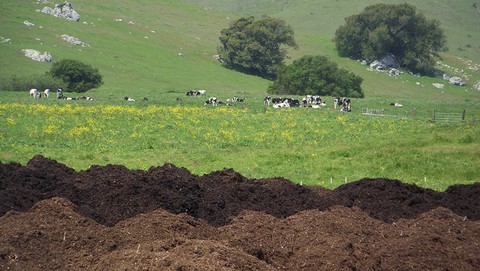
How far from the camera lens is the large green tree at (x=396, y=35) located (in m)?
127

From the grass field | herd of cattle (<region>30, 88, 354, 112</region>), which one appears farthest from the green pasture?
herd of cattle (<region>30, 88, 354, 112</region>)

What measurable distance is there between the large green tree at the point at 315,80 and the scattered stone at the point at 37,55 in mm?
28184

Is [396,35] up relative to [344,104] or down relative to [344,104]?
up

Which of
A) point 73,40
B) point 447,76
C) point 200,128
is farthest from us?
point 447,76

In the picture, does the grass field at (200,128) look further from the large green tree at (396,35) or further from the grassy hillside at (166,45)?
the large green tree at (396,35)

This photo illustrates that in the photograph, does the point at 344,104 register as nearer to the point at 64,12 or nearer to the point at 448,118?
the point at 448,118

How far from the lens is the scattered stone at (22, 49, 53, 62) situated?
93688 mm

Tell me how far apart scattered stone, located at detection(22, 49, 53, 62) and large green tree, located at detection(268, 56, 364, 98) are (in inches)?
1110

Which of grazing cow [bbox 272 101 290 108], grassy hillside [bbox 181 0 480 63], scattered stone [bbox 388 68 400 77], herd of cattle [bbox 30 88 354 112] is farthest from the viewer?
grassy hillside [bbox 181 0 480 63]

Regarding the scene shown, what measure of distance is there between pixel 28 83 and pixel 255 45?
1906 inches

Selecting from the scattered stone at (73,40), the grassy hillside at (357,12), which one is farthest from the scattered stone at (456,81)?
the scattered stone at (73,40)

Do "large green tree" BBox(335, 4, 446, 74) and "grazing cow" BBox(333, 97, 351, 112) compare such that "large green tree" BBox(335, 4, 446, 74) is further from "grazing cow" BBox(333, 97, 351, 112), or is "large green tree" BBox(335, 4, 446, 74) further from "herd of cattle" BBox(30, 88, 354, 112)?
"herd of cattle" BBox(30, 88, 354, 112)

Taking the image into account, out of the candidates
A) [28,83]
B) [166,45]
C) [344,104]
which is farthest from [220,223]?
[166,45]

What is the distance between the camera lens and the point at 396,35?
130m
